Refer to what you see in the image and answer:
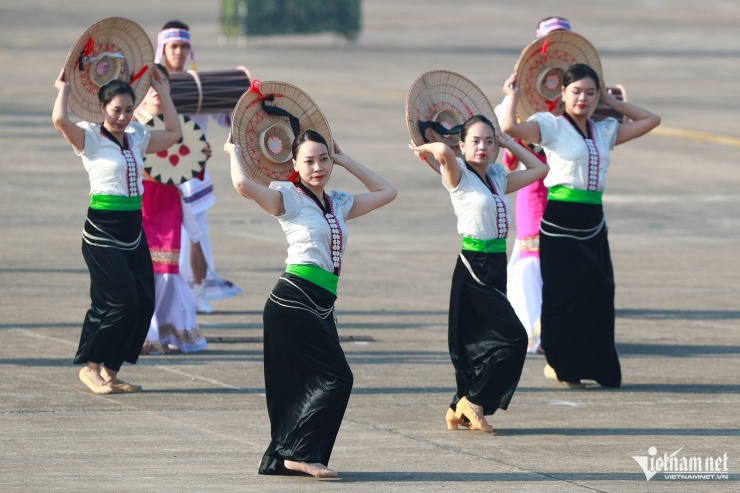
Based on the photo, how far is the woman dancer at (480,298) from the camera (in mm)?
9062

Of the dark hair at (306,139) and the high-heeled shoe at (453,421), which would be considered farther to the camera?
the high-heeled shoe at (453,421)

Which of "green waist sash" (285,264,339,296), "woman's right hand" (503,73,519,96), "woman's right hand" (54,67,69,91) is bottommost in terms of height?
"green waist sash" (285,264,339,296)

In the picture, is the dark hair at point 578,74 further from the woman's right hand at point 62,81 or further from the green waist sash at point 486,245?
the woman's right hand at point 62,81

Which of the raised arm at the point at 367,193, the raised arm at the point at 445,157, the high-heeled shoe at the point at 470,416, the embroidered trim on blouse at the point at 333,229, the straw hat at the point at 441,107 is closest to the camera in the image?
the embroidered trim on blouse at the point at 333,229

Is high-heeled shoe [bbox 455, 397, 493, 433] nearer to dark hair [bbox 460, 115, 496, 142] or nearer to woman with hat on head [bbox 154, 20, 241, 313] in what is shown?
dark hair [bbox 460, 115, 496, 142]

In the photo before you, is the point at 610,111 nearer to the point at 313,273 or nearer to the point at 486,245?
the point at 486,245

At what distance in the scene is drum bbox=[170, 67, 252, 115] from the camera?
12.0 metres

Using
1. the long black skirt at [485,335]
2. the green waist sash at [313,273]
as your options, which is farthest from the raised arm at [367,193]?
the long black skirt at [485,335]

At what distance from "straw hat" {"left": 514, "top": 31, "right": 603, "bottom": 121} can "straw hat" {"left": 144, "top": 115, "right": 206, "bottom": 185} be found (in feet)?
8.04

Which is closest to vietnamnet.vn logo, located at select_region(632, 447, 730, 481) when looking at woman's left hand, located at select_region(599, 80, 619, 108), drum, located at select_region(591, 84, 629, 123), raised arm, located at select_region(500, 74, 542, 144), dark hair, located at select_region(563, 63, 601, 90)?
raised arm, located at select_region(500, 74, 542, 144)

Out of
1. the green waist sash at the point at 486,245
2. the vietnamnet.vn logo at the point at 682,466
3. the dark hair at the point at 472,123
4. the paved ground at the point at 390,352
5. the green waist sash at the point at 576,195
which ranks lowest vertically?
the paved ground at the point at 390,352

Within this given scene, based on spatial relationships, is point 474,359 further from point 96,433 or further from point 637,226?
point 637,226

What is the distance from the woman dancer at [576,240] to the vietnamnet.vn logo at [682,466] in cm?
197

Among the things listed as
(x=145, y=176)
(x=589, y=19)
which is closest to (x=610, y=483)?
(x=145, y=176)
